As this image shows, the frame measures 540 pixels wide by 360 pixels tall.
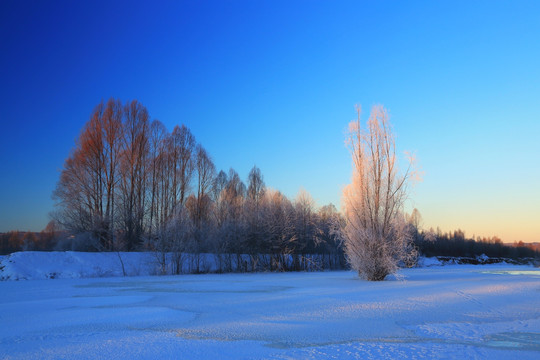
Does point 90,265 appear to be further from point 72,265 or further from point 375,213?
point 375,213

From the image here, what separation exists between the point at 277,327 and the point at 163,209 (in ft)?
103

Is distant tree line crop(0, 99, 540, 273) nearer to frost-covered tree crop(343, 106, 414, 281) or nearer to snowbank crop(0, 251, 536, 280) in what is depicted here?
snowbank crop(0, 251, 536, 280)

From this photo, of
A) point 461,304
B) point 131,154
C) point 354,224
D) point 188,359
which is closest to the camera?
point 188,359

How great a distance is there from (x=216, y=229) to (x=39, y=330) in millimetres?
27990

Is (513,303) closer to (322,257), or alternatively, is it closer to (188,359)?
(188,359)

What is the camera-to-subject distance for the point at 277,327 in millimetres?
8336

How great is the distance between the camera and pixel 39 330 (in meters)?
8.17

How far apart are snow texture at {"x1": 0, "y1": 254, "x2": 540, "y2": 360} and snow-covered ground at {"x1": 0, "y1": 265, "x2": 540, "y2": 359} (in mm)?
19

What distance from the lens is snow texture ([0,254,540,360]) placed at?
6430 millimetres

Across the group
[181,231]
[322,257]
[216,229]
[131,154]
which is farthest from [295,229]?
[131,154]

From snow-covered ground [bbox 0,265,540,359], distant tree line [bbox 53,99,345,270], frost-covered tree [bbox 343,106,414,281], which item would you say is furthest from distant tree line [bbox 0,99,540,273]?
snow-covered ground [bbox 0,265,540,359]

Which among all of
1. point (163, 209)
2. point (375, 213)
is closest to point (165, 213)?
point (163, 209)

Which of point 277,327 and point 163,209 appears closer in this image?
point 277,327

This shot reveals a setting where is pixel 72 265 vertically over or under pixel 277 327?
over
